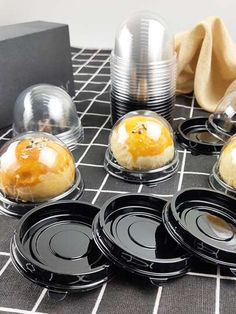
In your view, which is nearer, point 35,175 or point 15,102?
point 35,175

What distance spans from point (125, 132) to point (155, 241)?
0.22m

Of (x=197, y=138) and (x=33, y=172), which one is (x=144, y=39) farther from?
(x=33, y=172)

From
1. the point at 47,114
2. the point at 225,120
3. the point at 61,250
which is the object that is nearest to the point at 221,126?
the point at 225,120

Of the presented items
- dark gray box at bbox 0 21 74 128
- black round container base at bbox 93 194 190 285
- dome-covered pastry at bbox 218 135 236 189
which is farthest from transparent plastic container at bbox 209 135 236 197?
dark gray box at bbox 0 21 74 128

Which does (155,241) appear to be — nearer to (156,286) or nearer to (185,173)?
(156,286)

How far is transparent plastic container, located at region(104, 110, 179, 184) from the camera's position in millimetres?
604

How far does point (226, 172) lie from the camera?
574mm

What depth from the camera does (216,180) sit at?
591 millimetres

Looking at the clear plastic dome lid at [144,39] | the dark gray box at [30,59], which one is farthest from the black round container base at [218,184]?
the dark gray box at [30,59]

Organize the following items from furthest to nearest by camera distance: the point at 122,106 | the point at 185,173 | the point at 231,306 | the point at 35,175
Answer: the point at 122,106 < the point at 185,173 < the point at 35,175 < the point at 231,306

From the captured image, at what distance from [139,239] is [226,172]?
20 centimetres

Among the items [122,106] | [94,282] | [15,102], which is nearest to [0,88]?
[15,102]

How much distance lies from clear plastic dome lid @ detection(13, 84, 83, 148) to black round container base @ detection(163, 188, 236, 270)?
30 cm

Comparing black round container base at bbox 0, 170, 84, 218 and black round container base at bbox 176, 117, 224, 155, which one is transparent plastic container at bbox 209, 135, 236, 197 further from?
black round container base at bbox 0, 170, 84, 218
